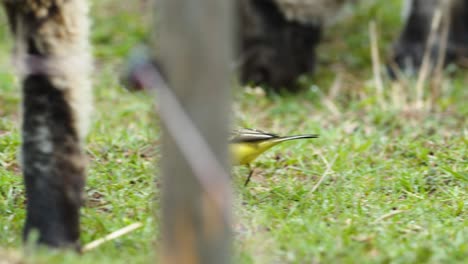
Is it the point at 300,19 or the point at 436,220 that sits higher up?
the point at 300,19

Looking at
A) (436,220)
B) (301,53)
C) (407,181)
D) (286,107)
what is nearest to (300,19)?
(301,53)

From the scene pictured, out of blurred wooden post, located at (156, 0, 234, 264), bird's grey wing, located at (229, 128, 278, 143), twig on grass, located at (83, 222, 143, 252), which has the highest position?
blurred wooden post, located at (156, 0, 234, 264)

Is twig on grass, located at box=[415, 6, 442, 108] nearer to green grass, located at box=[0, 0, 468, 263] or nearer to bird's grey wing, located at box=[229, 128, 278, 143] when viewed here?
green grass, located at box=[0, 0, 468, 263]

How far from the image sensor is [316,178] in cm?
507

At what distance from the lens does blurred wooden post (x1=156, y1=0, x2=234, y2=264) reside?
2.85m

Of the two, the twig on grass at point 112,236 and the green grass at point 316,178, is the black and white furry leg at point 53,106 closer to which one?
the twig on grass at point 112,236

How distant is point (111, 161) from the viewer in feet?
17.0

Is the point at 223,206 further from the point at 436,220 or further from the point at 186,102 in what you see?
the point at 436,220

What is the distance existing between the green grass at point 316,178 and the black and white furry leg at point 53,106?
231mm

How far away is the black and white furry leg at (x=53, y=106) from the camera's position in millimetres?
3473

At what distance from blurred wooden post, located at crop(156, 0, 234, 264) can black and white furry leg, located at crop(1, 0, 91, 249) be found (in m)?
0.71

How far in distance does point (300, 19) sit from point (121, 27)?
2586 millimetres

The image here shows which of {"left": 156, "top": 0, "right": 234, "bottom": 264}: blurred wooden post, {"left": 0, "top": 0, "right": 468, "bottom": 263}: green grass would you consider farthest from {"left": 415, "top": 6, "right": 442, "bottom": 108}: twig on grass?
{"left": 156, "top": 0, "right": 234, "bottom": 264}: blurred wooden post

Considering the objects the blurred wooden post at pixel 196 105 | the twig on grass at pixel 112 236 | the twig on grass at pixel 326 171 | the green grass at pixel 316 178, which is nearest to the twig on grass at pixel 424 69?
the green grass at pixel 316 178
